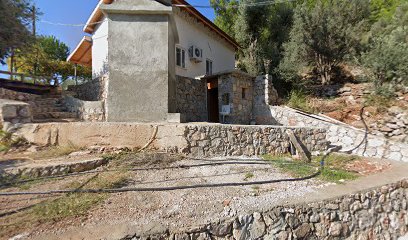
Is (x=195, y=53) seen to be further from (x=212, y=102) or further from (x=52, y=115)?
(x=52, y=115)

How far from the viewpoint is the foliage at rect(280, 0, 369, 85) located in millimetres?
12500

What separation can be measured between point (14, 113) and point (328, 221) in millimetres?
8030

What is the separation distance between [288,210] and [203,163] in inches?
95.1

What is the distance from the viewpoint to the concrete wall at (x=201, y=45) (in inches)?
472

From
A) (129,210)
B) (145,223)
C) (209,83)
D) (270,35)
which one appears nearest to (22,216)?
(129,210)

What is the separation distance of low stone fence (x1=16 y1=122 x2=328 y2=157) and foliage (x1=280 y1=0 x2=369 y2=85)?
8.04 meters

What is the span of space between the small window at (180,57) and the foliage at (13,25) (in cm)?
804

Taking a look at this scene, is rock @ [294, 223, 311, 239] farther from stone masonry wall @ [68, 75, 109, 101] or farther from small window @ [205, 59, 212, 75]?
small window @ [205, 59, 212, 75]

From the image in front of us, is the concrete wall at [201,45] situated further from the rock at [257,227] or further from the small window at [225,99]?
the rock at [257,227]

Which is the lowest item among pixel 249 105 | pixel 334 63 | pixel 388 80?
pixel 249 105

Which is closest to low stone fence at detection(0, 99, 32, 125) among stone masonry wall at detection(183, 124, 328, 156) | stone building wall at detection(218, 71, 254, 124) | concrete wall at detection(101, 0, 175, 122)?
concrete wall at detection(101, 0, 175, 122)

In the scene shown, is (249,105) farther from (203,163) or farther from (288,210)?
(288,210)

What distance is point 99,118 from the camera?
9.12 metres

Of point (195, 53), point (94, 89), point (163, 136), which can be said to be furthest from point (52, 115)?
point (195, 53)
